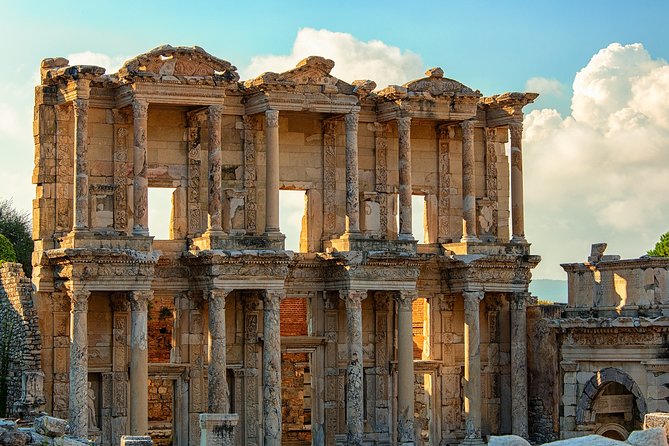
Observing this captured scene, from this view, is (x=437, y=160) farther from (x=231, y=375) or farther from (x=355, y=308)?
(x=231, y=375)

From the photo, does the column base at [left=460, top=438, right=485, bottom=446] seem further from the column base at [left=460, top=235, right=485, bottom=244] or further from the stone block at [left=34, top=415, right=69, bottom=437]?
the stone block at [left=34, top=415, right=69, bottom=437]

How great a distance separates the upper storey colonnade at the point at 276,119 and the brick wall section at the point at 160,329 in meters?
6.25

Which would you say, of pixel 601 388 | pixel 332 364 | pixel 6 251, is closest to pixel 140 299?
pixel 332 364

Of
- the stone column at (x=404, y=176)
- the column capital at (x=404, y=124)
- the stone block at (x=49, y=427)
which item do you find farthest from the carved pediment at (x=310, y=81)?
the stone block at (x=49, y=427)

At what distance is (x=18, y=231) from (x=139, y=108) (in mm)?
24174

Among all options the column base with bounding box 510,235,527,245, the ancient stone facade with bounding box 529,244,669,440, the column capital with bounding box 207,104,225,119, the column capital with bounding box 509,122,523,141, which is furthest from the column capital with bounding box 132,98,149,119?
the ancient stone facade with bounding box 529,244,669,440

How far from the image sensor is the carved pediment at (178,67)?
3288 cm

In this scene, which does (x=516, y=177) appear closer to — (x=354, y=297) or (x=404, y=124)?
(x=404, y=124)

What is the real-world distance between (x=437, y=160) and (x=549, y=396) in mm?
6066

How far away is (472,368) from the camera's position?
35906 mm

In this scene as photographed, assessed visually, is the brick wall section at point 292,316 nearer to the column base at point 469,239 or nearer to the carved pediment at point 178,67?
the column base at point 469,239

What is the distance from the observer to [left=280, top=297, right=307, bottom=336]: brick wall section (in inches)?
1539

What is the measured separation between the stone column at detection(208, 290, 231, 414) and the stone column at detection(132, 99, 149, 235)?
2.06 meters

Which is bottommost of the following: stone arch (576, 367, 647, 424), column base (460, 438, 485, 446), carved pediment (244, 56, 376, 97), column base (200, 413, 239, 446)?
column base (460, 438, 485, 446)
